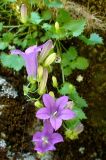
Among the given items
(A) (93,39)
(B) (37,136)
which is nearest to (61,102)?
(B) (37,136)

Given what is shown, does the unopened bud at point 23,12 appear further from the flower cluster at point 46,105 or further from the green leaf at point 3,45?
the flower cluster at point 46,105

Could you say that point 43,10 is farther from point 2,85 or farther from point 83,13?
point 2,85

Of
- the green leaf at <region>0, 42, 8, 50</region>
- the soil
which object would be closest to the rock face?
the soil

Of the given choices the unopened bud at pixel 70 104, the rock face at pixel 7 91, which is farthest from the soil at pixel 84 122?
the unopened bud at pixel 70 104

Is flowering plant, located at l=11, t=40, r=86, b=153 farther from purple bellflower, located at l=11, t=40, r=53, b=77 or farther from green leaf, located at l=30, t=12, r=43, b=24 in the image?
green leaf, located at l=30, t=12, r=43, b=24

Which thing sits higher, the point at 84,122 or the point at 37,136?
the point at 37,136

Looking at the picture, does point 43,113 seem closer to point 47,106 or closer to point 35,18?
point 47,106

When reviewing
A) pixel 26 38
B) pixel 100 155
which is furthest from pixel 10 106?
pixel 100 155
